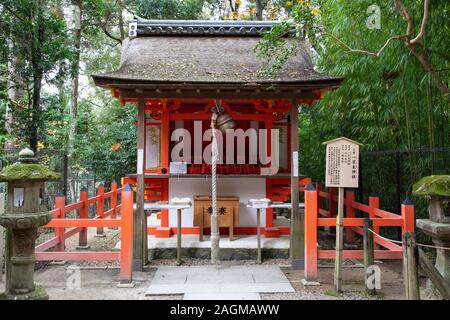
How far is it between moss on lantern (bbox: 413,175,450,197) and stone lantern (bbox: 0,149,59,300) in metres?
4.06

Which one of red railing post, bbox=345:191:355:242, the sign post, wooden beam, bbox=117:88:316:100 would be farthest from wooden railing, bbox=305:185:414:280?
red railing post, bbox=345:191:355:242

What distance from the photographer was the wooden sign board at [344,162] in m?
4.78

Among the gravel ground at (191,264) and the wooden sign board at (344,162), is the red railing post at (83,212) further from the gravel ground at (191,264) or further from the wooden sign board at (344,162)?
the wooden sign board at (344,162)

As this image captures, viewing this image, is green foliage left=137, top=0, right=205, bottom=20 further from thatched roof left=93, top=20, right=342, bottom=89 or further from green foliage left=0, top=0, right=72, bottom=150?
green foliage left=0, top=0, right=72, bottom=150

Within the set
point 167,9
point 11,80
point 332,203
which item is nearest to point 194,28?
point 11,80

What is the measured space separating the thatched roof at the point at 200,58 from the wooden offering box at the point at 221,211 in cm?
226

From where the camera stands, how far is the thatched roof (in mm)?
5672

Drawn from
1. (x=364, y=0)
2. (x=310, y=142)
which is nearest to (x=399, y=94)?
(x=364, y=0)

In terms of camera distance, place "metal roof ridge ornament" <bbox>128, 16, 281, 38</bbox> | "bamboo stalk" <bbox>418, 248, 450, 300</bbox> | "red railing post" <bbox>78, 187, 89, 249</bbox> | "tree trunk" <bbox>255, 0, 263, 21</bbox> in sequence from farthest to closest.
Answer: "tree trunk" <bbox>255, 0, 263, 21</bbox>
"metal roof ridge ornament" <bbox>128, 16, 281, 38</bbox>
"red railing post" <bbox>78, 187, 89, 249</bbox>
"bamboo stalk" <bbox>418, 248, 450, 300</bbox>

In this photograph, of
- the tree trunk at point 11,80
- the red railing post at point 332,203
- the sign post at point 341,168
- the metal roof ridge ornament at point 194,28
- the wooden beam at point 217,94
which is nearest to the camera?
the sign post at point 341,168

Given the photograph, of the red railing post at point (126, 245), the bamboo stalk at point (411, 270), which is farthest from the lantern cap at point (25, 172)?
the bamboo stalk at point (411, 270)

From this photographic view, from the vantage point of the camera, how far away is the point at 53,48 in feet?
22.8

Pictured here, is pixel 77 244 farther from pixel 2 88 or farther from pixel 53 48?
pixel 53 48
